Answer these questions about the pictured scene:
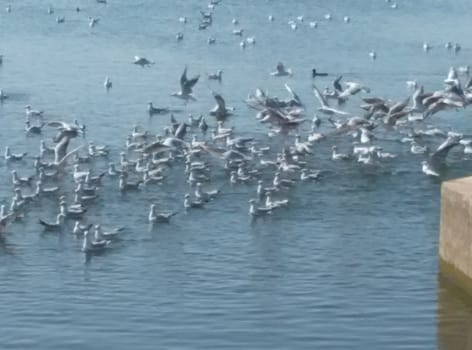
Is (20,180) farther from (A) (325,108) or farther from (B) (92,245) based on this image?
(A) (325,108)

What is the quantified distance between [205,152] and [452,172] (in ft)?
17.7

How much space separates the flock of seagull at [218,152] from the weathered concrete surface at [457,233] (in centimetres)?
557

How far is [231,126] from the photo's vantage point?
38844mm

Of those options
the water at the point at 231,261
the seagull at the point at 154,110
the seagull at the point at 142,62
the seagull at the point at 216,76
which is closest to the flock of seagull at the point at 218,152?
the seagull at the point at 154,110

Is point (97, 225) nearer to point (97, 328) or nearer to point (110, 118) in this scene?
point (97, 328)

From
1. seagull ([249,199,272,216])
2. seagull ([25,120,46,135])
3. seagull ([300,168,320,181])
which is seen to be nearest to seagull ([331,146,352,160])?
seagull ([300,168,320,181])

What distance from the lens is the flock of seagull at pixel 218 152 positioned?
98.8ft

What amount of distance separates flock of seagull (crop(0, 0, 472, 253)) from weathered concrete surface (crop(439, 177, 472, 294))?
219 inches

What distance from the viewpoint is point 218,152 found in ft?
112

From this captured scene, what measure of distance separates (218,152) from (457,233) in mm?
10869

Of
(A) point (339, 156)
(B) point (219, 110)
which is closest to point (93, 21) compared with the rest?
(B) point (219, 110)

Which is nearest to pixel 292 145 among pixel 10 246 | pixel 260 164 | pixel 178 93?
pixel 260 164

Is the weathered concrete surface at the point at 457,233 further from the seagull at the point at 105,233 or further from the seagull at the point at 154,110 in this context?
the seagull at the point at 154,110

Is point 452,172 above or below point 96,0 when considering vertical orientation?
below
